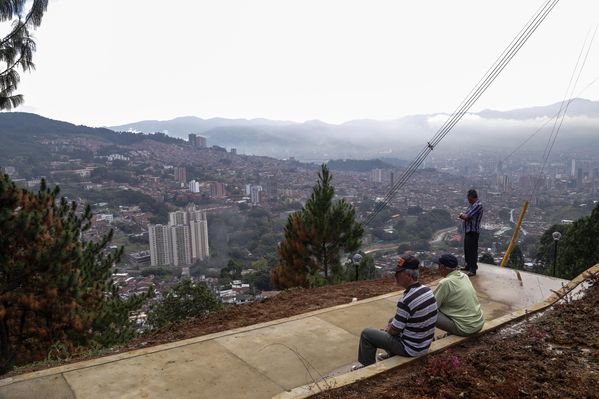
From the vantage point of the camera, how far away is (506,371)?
11.2 feet

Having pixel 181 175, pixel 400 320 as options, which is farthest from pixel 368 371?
pixel 181 175

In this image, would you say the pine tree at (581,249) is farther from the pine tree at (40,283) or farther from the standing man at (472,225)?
the pine tree at (40,283)

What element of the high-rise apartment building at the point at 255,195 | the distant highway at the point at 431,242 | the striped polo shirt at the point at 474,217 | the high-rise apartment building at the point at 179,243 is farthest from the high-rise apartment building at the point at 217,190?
the striped polo shirt at the point at 474,217

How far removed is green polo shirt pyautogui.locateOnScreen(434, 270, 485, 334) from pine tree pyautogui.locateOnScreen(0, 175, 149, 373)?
4875mm

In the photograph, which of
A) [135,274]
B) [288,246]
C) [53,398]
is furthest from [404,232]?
[53,398]

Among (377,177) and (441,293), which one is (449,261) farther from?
(377,177)

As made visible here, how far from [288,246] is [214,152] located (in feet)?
460

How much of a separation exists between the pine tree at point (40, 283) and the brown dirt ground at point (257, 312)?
114cm

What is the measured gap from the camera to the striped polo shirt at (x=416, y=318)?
360cm

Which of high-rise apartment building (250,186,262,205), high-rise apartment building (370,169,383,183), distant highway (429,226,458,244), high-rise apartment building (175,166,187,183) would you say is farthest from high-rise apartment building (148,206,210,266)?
high-rise apartment building (175,166,187,183)

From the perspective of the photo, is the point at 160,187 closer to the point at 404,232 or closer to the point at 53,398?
the point at 404,232

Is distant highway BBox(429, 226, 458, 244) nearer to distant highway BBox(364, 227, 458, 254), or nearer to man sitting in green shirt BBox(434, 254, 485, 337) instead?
distant highway BBox(364, 227, 458, 254)

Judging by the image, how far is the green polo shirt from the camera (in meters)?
4.14

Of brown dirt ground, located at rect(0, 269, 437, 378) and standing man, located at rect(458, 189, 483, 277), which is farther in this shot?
standing man, located at rect(458, 189, 483, 277)
